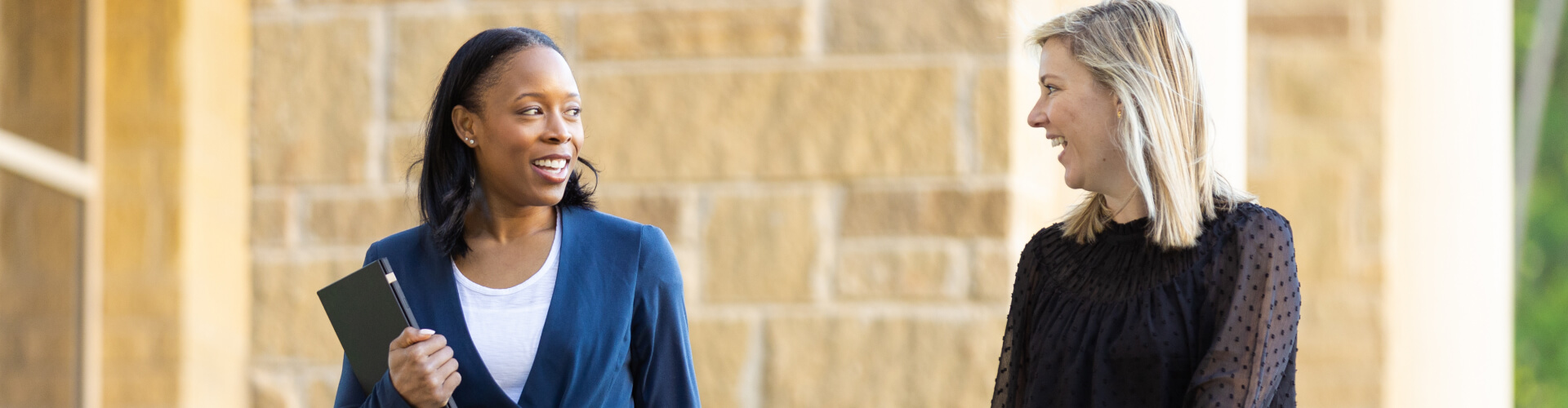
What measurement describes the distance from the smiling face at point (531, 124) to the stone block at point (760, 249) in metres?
1.33

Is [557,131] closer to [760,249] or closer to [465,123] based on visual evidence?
[465,123]

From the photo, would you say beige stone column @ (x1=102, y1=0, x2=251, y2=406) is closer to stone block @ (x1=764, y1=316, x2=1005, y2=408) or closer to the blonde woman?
stone block @ (x1=764, y1=316, x2=1005, y2=408)

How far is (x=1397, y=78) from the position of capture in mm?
3967

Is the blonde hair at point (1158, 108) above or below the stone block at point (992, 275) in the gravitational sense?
above

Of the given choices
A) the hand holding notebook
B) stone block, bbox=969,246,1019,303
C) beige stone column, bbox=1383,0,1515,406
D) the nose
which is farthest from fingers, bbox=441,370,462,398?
beige stone column, bbox=1383,0,1515,406

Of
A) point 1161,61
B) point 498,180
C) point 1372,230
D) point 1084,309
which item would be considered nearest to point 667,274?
point 498,180

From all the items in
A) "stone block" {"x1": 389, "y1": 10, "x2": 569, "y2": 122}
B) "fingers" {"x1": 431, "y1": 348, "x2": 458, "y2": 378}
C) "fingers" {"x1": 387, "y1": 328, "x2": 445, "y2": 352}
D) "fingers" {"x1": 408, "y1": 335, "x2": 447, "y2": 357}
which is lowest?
"fingers" {"x1": 431, "y1": 348, "x2": 458, "y2": 378}

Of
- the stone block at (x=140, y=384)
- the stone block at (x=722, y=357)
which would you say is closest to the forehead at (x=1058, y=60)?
the stone block at (x=722, y=357)

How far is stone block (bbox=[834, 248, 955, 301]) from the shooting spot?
3.12 metres

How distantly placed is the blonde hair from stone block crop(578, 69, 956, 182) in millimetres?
1185

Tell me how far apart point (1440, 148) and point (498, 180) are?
3188 millimetres

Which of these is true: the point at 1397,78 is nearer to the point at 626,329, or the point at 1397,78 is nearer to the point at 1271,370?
the point at 1271,370

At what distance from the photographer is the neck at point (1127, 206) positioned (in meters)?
1.95

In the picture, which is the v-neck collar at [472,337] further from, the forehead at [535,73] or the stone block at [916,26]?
the stone block at [916,26]
